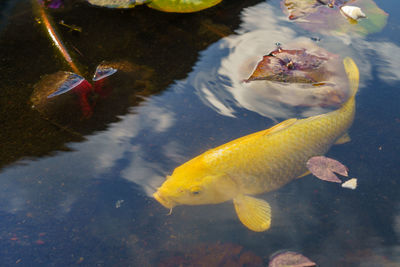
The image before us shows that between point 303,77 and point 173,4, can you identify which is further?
point 173,4

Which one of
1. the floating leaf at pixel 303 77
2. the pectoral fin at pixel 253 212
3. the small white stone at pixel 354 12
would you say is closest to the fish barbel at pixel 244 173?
the pectoral fin at pixel 253 212

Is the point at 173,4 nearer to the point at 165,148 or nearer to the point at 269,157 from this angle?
the point at 165,148

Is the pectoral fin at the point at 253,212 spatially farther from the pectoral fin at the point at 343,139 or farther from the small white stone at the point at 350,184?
the pectoral fin at the point at 343,139

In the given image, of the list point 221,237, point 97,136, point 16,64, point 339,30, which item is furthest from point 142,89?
point 339,30

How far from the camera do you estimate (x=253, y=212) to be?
1782 mm

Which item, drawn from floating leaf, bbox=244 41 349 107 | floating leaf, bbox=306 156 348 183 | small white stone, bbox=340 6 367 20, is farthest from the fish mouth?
small white stone, bbox=340 6 367 20

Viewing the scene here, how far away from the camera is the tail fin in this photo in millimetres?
2447

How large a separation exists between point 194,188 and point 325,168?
793mm

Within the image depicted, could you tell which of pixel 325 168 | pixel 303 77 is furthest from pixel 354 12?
pixel 325 168

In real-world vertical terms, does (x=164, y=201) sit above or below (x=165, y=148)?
below

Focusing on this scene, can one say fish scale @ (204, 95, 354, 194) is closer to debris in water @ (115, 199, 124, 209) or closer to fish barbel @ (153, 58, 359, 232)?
fish barbel @ (153, 58, 359, 232)

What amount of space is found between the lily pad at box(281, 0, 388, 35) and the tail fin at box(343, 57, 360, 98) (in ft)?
1.71

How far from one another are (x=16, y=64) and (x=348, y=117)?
2.51 meters

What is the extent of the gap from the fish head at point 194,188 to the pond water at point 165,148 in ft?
0.17
